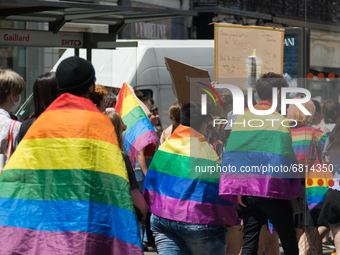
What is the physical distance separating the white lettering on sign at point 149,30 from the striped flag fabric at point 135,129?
12159mm

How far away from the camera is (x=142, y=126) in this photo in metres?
5.28

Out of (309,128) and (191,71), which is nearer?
(309,128)

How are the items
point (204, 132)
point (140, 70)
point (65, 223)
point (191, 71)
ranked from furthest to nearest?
1. point (140, 70)
2. point (191, 71)
3. point (204, 132)
4. point (65, 223)

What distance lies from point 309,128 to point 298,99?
1.21 ft

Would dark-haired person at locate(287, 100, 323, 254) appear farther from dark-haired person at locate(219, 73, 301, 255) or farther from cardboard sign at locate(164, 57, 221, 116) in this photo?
cardboard sign at locate(164, 57, 221, 116)

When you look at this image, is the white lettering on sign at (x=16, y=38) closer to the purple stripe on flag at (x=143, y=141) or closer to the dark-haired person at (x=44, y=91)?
the purple stripe on flag at (x=143, y=141)

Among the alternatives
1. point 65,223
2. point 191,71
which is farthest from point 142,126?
point 65,223

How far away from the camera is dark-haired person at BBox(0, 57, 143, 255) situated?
259 cm

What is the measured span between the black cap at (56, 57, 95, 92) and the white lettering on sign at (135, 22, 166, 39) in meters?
14.9

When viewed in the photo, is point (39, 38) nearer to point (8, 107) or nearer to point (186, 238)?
point (8, 107)

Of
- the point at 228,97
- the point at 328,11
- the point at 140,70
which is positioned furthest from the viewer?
the point at 140,70

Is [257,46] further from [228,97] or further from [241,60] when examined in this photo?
[228,97]

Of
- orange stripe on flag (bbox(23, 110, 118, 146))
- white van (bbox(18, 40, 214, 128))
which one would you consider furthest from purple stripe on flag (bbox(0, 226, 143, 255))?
white van (bbox(18, 40, 214, 128))

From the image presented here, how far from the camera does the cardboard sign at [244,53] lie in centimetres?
476
